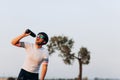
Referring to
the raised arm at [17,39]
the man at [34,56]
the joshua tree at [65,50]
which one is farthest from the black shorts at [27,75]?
the joshua tree at [65,50]

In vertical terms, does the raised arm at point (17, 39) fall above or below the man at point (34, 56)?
above

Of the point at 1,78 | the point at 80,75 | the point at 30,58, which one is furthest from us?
the point at 80,75

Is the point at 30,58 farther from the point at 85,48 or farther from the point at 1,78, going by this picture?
the point at 85,48

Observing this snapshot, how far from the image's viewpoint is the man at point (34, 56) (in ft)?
34.3

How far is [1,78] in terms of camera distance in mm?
49500

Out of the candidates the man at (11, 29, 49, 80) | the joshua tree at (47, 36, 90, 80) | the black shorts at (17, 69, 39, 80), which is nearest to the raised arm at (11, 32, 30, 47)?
the man at (11, 29, 49, 80)

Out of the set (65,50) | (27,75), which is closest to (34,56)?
(27,75)

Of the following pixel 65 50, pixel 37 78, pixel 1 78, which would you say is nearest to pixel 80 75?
pixel 65 50

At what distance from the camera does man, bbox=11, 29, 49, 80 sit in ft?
34.3

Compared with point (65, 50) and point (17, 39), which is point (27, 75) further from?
point (65, 50)

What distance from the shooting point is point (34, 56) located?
1052cm

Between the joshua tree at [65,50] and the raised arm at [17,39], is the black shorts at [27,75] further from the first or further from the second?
the joshua tree at [65,50]

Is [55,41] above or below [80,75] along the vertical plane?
above

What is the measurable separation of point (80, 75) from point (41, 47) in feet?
156
